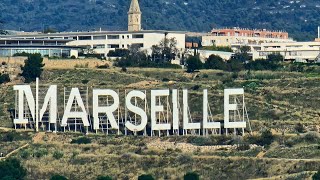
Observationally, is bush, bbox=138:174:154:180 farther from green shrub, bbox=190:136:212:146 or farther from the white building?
the white building

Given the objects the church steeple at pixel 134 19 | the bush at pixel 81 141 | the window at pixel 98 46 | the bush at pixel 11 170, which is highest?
the church steeple at pixel 134 19

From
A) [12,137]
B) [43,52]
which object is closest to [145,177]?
[12,137]

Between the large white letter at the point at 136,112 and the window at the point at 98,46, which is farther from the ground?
the window at the point at 98,46

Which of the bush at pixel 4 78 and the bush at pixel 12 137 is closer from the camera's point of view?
the bush at pixel 12 137

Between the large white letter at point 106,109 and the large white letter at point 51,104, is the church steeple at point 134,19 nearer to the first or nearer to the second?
the large white letter at point 106,109

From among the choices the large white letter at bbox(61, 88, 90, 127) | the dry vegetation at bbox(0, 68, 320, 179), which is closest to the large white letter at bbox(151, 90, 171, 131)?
the dry vegetation at bbox(0, 68, 320, 179)

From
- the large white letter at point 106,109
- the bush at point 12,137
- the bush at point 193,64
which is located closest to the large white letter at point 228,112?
the large white letter at point 106,109
